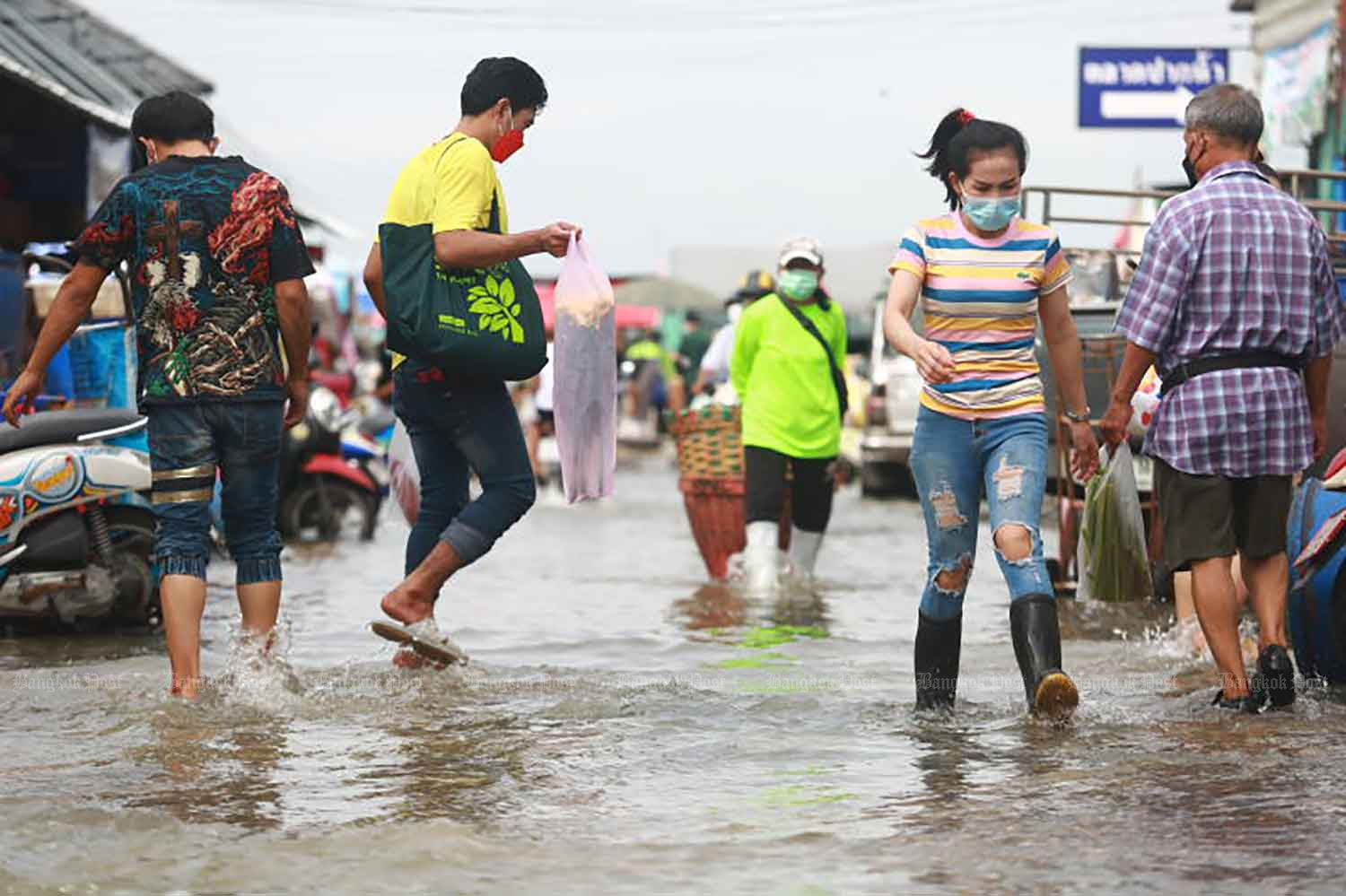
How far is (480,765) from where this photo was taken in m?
6.04

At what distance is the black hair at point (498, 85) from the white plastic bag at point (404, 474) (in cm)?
134

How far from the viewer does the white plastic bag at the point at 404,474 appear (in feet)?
28.1

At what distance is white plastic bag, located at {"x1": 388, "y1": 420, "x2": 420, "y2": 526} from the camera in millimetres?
8570

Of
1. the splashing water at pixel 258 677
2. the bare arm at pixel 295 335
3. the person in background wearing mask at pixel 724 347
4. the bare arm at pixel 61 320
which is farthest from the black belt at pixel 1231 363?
the person in background wearing mask at pixel 724 347

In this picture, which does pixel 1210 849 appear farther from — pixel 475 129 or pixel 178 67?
pixel 178 67

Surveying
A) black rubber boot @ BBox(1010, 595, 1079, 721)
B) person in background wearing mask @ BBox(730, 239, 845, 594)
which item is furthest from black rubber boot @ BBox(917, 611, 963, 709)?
person in background wearing mask @ BBox(730, 239, 845, 594)

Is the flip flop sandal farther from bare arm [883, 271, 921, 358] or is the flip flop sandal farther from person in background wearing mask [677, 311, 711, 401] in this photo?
person in background wearing mask [677, 311, 711, 401]

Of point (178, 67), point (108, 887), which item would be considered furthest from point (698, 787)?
point (178, 67)

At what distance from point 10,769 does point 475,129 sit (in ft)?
9.13

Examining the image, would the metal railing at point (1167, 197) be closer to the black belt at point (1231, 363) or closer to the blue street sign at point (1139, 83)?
the black belt at point (1231, 363)

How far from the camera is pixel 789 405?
39.0 feet

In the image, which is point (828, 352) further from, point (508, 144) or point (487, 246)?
point (487, 246)

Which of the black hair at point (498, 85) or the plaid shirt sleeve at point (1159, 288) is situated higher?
the black hair at point (498, 85)

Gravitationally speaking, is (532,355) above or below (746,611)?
above
